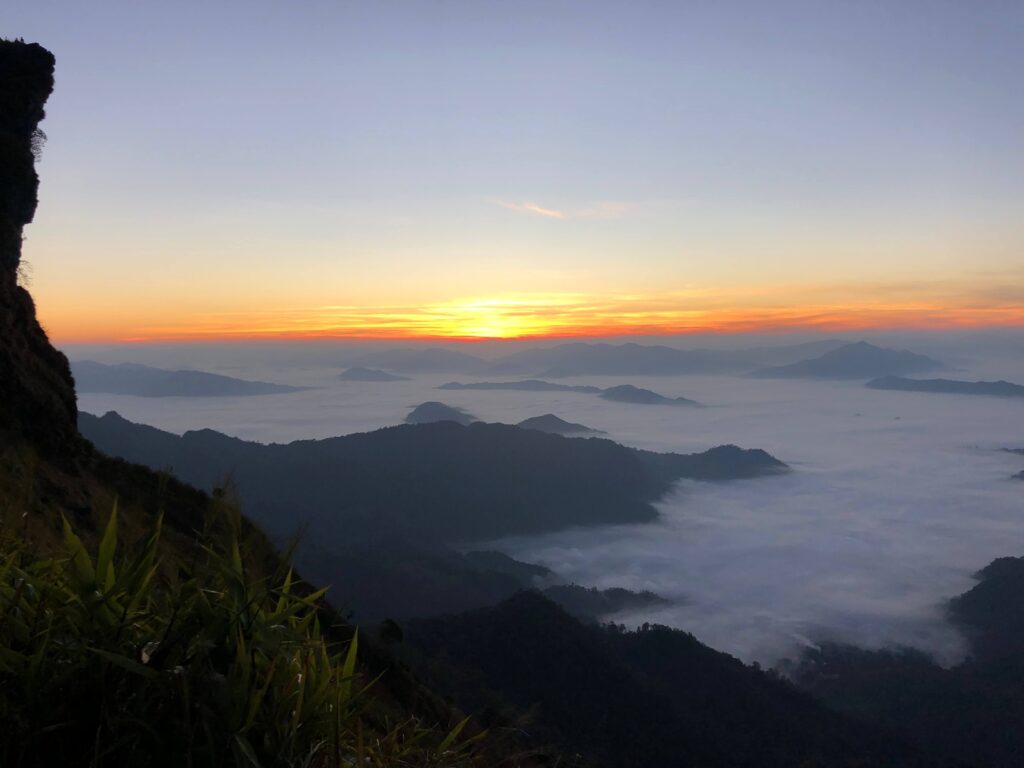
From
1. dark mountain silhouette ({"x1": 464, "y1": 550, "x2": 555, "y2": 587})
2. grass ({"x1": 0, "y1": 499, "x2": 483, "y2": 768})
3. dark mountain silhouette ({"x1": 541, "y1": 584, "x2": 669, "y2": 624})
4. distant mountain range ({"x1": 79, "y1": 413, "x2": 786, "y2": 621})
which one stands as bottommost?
dark mountain silhouette ({"x1": 541, "y1": 584, "x2": 669, "y2": 624})

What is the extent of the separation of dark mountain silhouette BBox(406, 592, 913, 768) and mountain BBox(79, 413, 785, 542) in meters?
48.5

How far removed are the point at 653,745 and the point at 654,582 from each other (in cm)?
7494

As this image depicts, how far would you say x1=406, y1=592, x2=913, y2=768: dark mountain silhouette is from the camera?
42.5m

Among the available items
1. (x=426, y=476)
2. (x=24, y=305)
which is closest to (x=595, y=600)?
(x=426, y=476)

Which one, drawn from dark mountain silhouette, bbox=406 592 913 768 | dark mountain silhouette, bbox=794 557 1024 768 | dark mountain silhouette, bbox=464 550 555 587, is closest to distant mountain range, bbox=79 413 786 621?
dark mountain silhouette, bbox=464 550 555 587

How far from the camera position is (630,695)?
4812 centimetres

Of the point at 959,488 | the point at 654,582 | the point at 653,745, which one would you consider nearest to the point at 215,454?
the point at 654,582

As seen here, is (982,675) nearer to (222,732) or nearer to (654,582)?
(654,582)

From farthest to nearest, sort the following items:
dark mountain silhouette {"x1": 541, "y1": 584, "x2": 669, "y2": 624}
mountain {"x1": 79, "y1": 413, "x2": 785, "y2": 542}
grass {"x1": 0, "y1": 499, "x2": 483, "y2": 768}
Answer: mountain {"x1": 79, "y1": 413, "x2": 785, "y2": 542}, dark mountain silhouette {"x1": 541, "y1": 584, "x2": 669, "y2": 624}, grass {"x1": 0, "y1": 499, "x2": 483, "y2": 768}

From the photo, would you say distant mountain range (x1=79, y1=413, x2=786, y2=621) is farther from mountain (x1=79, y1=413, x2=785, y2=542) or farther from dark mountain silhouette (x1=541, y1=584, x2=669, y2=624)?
dark mountain silhouette (x1=541, y1=584, x2=669, y2=624)

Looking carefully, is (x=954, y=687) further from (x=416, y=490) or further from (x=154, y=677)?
(x=416, y=490)

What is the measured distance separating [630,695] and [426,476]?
90.0 metres

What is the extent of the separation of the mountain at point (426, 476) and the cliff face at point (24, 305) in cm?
7901

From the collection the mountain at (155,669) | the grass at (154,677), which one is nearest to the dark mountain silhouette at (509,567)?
the mountain at (155,669)
